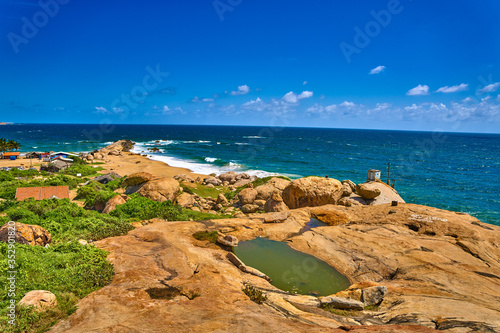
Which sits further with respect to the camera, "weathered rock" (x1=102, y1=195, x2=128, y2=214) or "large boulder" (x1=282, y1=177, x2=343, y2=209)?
"large boulder" (x1=282, y1=177, x2=343, y2=209)

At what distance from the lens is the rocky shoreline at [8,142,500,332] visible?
727 centimetres

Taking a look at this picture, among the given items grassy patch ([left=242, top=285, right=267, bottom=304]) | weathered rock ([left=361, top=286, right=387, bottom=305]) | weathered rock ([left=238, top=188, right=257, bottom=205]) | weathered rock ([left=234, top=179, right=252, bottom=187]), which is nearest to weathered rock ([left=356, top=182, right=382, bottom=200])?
weathered rock ([left=238, top=188, right=257, bottom=205])

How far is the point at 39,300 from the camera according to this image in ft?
24.2

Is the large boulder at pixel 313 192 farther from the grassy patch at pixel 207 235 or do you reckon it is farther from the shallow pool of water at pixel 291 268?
the grassy patch at pixel 207 235

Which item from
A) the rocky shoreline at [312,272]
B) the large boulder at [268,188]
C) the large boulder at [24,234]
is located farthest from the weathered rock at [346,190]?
the large boulder at [24,234]

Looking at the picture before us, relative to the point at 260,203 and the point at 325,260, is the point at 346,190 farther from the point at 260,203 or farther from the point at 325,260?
the point at 325,260

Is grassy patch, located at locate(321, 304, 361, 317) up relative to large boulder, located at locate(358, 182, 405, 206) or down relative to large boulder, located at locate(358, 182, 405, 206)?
down

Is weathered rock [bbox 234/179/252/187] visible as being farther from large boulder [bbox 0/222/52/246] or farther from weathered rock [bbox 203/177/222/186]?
large boulder [bbox 0/222/52/246]

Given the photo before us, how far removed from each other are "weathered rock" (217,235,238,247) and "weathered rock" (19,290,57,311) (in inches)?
306

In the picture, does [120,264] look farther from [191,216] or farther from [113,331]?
[191,216]

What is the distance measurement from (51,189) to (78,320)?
68.9 ft

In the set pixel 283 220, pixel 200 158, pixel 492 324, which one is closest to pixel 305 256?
pixel 283 220

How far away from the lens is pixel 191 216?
20703 millimetres

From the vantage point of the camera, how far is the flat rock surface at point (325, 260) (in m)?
7.20
